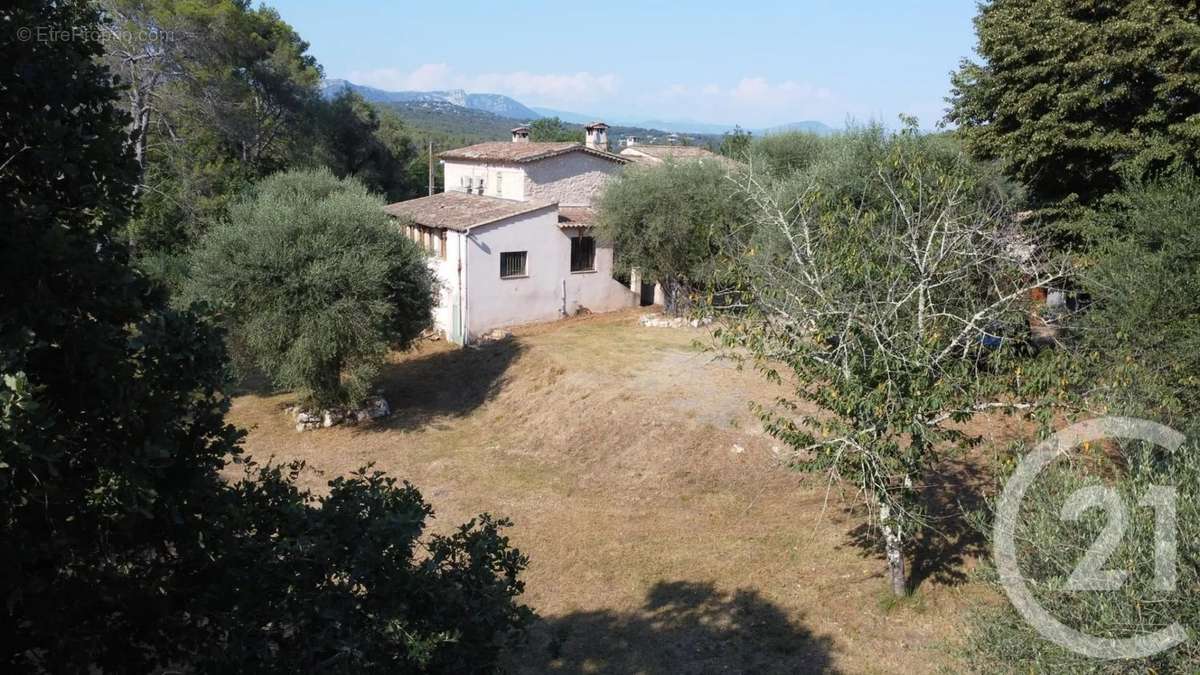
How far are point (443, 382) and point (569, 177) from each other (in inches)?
465

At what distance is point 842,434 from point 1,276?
27.2ft

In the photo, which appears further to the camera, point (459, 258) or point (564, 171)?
point (564, 171)

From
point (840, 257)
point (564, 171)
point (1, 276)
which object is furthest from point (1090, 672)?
point (564, 171)

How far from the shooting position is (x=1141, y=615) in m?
5.62

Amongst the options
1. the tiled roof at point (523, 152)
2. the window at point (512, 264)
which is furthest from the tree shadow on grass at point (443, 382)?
the tiled roof at point (523, 152)

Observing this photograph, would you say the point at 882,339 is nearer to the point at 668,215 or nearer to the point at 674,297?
the point at 668,215

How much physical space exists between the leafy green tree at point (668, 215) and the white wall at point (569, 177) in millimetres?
4221

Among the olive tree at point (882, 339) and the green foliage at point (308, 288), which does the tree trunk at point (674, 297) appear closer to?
the green foliage at point (308, 288)

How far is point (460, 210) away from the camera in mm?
28859

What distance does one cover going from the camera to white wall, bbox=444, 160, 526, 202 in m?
31.4

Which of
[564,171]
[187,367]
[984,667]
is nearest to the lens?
[187,367]

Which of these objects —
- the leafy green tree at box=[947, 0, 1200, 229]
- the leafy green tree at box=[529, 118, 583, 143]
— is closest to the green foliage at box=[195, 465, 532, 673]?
the leafy green tree at box=[947, 0, 1200, 229]

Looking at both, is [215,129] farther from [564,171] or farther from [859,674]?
[859,674]

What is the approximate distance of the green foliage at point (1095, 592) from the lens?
5660mm
